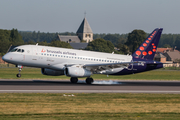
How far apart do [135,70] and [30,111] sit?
26.5m

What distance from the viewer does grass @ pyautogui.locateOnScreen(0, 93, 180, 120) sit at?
16328mm

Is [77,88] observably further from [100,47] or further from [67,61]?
[100,47]

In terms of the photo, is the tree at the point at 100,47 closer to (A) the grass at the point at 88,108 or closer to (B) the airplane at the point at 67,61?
(B) the airplane at the point at 67,61

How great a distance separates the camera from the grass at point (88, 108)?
16.3 m

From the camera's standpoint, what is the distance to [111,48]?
591 ft

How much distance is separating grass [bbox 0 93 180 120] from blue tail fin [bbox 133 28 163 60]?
66.8 ft

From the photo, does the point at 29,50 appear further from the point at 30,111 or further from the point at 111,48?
the point at 111,48

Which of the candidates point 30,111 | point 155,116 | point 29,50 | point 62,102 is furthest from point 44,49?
point 155,116

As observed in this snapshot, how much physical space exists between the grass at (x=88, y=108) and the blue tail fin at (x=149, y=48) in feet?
66.8

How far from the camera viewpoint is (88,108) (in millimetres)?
18703

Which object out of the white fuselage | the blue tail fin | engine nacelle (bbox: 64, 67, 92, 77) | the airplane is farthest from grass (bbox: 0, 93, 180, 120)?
the blue tail fin

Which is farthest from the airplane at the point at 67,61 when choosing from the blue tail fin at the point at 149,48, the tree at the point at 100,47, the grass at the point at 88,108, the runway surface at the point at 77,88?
the tree at the point at 100,47

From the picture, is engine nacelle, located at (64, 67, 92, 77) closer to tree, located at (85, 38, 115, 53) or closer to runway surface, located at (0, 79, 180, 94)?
runway surface, located at (0, 79, 180, 94)

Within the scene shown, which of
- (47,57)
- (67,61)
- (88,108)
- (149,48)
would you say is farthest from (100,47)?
(88,108)
